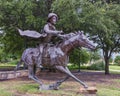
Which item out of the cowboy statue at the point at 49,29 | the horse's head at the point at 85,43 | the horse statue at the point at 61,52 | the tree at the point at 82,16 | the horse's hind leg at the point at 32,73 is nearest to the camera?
the horse's head at the point at 85,43

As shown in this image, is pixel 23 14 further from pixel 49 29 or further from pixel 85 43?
pixel 85 43

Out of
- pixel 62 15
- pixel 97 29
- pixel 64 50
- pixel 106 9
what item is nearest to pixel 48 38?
pixel 64 50

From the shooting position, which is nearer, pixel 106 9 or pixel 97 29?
pixel 97 29

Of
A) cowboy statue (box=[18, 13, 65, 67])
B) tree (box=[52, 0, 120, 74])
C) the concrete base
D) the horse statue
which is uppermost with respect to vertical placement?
tree (box=[52, 0, 120, 74])

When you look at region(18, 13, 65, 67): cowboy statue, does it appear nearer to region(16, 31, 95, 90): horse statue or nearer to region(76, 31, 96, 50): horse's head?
region(16, 31, 95, 90): horse statue

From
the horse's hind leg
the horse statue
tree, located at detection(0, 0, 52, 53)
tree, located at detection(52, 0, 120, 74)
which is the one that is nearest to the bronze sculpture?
the horse statue

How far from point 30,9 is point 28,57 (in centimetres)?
662

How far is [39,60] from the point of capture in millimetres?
10109

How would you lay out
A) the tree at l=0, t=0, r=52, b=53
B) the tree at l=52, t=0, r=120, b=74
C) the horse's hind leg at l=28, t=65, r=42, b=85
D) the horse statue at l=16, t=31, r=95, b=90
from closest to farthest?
the horse statue at l=16, t=31, r=95, b=90 → the horse's hind leg at l=28, t=65, r=42, b=85 → the tree at l=52, t=0, r=120, b=74 → the tree at l=0, t=0, r=52, b=53

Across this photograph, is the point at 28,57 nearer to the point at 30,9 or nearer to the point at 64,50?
the point at 64,50

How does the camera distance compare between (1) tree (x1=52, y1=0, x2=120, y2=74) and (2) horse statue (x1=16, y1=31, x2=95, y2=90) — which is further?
(1) tree (x1=52, y1=0, x2=120, y2=74)

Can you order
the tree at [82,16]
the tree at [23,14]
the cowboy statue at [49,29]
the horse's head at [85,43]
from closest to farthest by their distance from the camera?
the horse's head at [85,43] → the cowboy statue at [49,29] → the tree at [82,16] → the tree at [23,14]

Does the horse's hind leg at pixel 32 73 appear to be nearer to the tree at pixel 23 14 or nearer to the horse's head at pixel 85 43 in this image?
the horse's head at pixel 85 43

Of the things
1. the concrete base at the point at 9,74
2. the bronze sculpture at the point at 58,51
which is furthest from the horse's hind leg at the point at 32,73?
the concrete base at the point at 9,74
